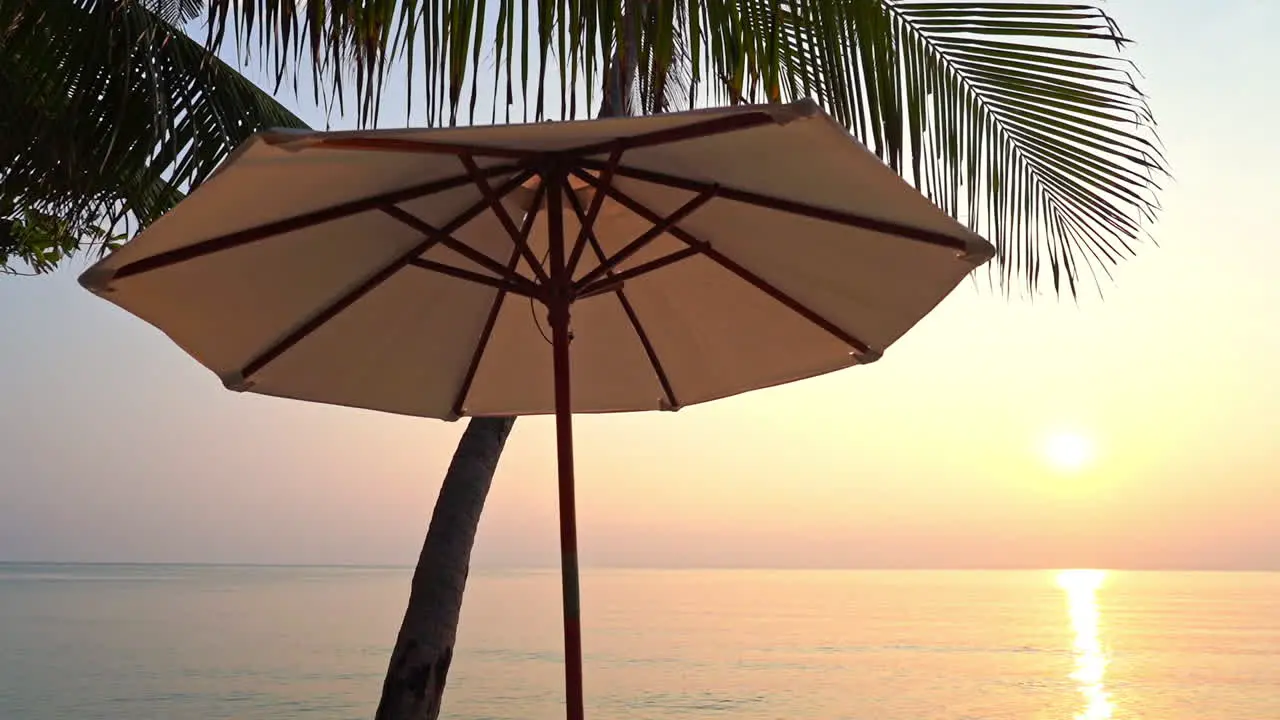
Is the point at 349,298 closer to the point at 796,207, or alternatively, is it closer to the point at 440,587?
the point at 796,207

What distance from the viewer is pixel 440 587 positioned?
663cm

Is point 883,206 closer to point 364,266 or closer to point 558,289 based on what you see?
point 558,289

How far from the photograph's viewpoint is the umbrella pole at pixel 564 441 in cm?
322

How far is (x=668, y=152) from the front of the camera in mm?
3076

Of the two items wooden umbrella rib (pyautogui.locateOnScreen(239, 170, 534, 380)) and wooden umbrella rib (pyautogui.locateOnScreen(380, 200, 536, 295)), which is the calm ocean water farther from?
wooden umbrella rib (pyautogui.locateOnScreen(380, 200, 536, 295))

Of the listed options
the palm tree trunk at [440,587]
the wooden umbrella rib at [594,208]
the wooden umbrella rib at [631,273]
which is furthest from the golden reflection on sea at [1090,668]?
the wooden umbrella rib at [594,208]

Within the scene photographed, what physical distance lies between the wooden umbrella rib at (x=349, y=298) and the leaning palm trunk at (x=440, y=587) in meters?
2.61

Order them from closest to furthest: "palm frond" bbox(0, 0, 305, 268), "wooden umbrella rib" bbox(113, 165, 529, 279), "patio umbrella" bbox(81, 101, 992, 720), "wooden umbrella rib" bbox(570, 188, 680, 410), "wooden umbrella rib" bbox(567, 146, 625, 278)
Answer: "patio umbrella" bbox(81, 101, 992, 720) < "wooden umbrella rib" bbox(567, 146, 625, 278) < "wooden umbrella rib" bbox(113, 165, 529, 279) < "wooden umbrella rib" bbox(570, 188, 680, 410) < "palm frond" bbox(0, 0, 305, 268)

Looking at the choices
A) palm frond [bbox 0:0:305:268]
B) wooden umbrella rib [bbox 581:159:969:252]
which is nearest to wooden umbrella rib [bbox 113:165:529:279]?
wooden umbrella rib [bbox 581:159:969:252]

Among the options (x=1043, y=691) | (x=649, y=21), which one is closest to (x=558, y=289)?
(x=649, y=21)

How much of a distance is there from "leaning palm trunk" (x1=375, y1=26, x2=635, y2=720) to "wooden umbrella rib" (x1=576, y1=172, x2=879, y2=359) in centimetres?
255

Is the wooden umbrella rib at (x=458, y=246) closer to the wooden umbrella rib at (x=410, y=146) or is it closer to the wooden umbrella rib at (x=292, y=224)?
the wooden umbrella rib at (x=292, y=224)

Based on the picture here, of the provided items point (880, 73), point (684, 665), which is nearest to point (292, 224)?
point (880, 73)

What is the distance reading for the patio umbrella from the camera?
9.42ft
